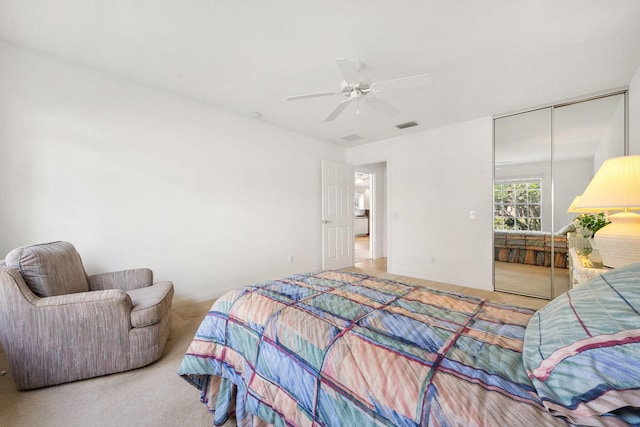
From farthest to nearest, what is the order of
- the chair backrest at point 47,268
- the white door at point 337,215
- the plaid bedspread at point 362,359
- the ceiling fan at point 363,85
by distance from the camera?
the white door at point 337,215 < the ceiling fan at point 363,85 < the chair backrest at point 47,268 < the plaid bedspread at point 362,359

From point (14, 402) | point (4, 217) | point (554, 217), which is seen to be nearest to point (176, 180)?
point (4, 217)

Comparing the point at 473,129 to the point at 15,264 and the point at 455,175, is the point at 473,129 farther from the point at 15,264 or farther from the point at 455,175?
the point at 15,264

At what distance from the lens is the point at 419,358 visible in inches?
34.3

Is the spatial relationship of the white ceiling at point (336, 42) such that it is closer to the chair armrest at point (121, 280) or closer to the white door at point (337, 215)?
the chair armrest at point (121, 280)

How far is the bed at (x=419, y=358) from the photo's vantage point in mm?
634

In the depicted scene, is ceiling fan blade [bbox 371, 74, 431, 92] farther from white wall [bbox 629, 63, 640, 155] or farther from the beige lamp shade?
white wall [bbox 629, 63, 640, 155]

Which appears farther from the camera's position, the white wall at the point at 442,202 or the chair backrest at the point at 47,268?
the white wall at the point at 442,202

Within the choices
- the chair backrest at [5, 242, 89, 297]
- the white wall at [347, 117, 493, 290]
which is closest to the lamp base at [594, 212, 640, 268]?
the white wall at [347, 117, 493, 290]

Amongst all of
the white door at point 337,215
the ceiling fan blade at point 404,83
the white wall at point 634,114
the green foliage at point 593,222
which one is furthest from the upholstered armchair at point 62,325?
the white wall at point 634,114

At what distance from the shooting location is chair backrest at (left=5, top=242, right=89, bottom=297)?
66.3 inches

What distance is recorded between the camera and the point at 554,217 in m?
3.15

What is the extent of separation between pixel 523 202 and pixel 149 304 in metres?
4.39

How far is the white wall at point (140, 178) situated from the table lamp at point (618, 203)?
3487mm

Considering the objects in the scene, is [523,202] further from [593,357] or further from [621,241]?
[593,357]
